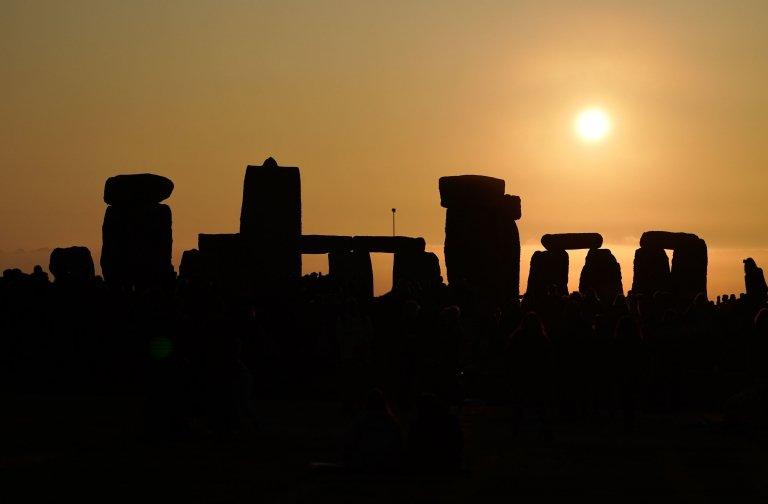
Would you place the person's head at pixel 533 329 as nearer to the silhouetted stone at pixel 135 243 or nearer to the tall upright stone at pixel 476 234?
the silhouetted stone at pixel 135 243

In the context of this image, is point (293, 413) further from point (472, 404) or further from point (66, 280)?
point (66, 280)

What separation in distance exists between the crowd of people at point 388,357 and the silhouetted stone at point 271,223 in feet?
7.41

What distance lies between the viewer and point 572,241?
48.7 meters

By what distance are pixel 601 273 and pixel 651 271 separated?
6.79 feet

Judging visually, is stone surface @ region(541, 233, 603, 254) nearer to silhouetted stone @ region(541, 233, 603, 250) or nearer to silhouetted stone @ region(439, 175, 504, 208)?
silhouetted stone @ region(541, 233, 603, 250)

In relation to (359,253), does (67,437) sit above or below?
below

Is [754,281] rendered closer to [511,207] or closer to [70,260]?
[511,207]

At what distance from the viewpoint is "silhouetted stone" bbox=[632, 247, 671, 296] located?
1913 inches

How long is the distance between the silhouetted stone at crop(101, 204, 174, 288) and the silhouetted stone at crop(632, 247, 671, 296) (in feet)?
64.6

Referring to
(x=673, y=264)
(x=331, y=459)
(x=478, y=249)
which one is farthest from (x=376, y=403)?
(x=673, y=264)

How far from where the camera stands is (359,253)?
5188cm

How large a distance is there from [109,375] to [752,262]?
14.4m

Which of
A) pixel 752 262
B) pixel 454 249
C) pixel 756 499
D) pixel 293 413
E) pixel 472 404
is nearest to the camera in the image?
pixel 756 499

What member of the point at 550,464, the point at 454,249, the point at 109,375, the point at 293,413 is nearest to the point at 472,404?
the point at 293,413
